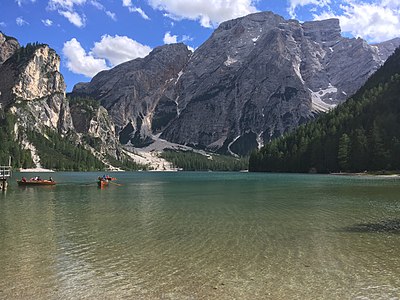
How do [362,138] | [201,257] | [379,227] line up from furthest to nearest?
[362,138], [379,227], [201,257]

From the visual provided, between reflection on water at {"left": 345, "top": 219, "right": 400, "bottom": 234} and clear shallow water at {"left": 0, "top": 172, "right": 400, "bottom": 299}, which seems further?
reflection on water at {"left": 345, "top": 219, "right": 400, "bottom": 234}

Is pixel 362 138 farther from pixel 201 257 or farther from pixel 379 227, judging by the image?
pixel 201 257

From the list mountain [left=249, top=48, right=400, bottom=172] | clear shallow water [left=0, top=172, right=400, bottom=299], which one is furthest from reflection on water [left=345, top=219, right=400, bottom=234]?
mountain [left=249, top=48, right=400, bottom=172]

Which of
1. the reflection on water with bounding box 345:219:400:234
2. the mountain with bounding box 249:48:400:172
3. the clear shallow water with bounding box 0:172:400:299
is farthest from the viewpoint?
the mountain with bounding box 249:48:400:172

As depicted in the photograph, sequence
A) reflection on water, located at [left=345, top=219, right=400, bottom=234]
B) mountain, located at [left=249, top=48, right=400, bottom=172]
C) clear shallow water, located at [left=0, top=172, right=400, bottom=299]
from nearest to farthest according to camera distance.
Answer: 1. clear shallow water, located at [left=0, top=172, right=400, bottom=299]
2. reflection on water, located at [left=345, top=219, right=400, bottom=234]
3. mountain, located at [left=249, top=48, right=400, bottom=172]

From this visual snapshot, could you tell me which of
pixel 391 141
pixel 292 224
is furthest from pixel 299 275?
pixel 391 141

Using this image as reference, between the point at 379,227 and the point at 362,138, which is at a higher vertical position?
the point at 362,138

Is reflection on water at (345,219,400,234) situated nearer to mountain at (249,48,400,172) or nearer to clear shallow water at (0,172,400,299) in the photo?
clear shallow water at (0,172,400,299)

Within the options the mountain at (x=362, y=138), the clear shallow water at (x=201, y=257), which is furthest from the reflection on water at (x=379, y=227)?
the mountain at (x=362, y=138)

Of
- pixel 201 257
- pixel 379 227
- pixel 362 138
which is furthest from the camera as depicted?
pixel 362 138

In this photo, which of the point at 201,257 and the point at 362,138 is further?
the point at 362,138

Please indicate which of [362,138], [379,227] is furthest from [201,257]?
[362,138]

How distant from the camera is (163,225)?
33.7 metres

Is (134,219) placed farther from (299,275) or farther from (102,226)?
(299,275)
